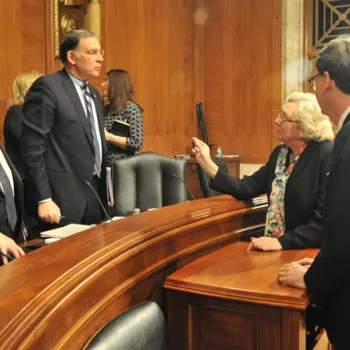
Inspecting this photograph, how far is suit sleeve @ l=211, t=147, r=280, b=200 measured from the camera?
8.74ft

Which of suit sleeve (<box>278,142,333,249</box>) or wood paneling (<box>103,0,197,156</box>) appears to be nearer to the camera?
suit sleeve (<box>278,142,333,249</box>)

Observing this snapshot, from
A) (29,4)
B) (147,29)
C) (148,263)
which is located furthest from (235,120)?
(148,263)

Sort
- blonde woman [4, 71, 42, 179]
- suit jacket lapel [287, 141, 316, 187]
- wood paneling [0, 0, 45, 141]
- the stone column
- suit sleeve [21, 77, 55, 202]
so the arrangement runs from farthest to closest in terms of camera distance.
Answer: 1. the stone column
2. wood paneling [0, 0, 45, 141]
3. blonde woman [4, 71, 42, 179]
4. suit sleeve [21, 77, 55, 202]
5. suit jacket lapel [287, 141, 316, 187]

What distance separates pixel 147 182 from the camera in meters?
3.33

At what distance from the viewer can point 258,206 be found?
2.68 meters

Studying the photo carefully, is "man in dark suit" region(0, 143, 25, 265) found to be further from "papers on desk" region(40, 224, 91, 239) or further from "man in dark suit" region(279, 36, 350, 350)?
"man in dark suit" region(279, 36, 350, 350)

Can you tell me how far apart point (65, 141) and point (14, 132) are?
3.07 feet

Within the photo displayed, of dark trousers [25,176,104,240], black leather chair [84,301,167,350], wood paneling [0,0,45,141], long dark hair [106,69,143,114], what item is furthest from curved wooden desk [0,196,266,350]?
wood paneling [0,0,45,141]

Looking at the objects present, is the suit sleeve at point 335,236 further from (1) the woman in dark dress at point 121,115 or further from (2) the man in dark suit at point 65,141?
(1) the woman in dark dress at point 121,115

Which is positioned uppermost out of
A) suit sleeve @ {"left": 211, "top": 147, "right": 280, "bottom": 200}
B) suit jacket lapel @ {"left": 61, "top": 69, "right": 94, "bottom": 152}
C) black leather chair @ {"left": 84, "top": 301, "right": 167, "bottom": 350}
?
suit jacket lapel @ {"left": 61, "top": 69, "right": 94, "bottom": 152}

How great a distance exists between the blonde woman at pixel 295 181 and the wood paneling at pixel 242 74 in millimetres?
4551

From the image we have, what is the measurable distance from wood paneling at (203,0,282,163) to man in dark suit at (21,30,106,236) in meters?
4.38

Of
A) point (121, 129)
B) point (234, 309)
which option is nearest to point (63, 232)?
point (234, 309)

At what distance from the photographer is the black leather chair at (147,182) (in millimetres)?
3229
